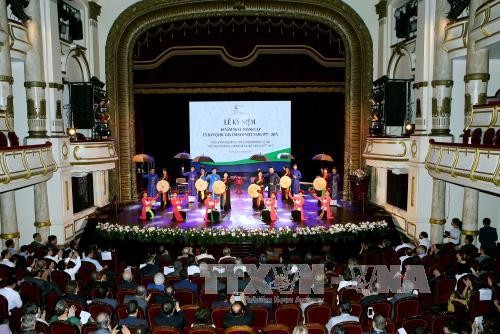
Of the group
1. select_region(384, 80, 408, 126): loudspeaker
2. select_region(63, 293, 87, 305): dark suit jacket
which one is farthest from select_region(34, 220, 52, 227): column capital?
select_region(384, 80, 408, 126): loudspeaker

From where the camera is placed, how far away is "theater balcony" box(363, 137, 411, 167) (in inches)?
626

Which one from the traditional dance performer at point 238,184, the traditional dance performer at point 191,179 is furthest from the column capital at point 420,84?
the traditional dance performer at point 191,179

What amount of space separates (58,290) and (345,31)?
15.8 m

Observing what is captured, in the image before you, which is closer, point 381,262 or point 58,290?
point 58,290

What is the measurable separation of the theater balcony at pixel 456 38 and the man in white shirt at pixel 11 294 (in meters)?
13.0

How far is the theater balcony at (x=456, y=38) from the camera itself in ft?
44.3

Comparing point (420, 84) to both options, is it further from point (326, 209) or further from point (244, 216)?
point (244, 216)

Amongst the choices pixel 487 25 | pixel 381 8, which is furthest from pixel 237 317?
pixel 381 8

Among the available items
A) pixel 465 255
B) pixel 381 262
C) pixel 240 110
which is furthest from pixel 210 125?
pixel 465 255

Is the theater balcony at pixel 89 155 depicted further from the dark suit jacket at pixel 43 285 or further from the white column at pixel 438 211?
the white column at pixel 438 211

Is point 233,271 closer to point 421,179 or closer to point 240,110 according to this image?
point 421,179

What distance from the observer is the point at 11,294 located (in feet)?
27.6

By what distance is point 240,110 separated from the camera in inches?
893

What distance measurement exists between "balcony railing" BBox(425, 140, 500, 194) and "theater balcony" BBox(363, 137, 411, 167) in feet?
6.56
